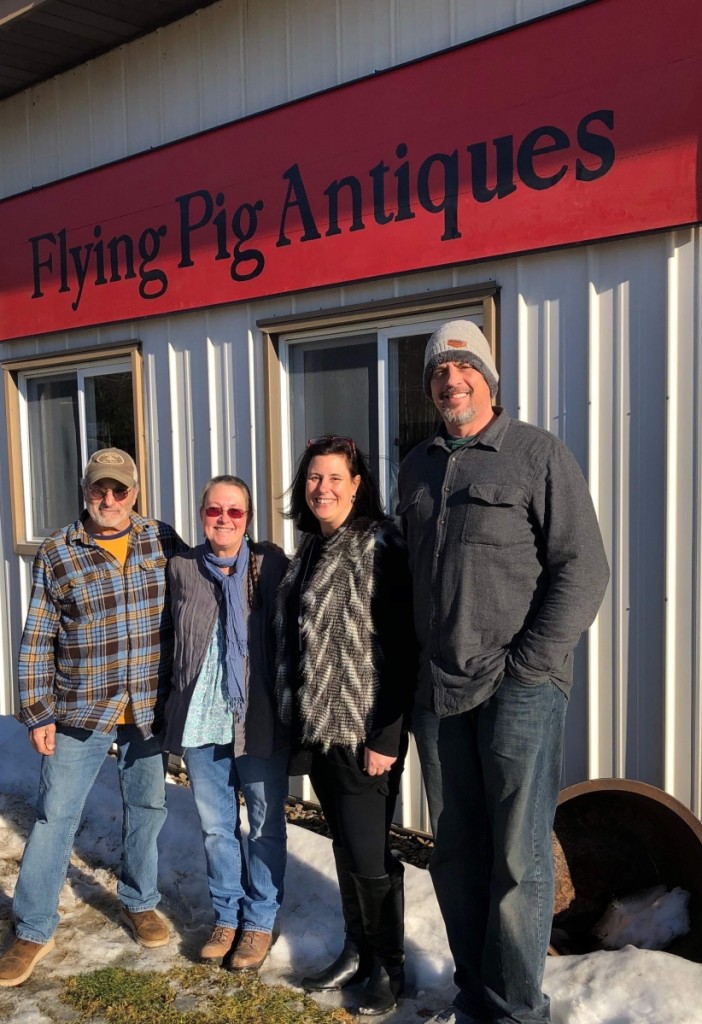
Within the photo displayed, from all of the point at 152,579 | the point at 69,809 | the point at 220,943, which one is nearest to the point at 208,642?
the point at 152,579

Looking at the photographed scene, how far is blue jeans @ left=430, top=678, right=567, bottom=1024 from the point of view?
2500 millimetres

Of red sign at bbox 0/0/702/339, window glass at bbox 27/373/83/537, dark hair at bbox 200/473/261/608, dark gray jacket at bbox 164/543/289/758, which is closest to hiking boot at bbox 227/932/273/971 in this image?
dark gray jacket at bbox 164/543/289/758

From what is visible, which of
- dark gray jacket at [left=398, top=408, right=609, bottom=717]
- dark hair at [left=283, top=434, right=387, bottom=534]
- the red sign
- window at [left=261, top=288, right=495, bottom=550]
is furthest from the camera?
window at [left=261, top=288, right=495, bottom=550]

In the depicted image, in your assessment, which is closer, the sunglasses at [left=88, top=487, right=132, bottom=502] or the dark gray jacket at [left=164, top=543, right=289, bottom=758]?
the dark gray jacket at [left=164, top=543, right=289, bottom=758]

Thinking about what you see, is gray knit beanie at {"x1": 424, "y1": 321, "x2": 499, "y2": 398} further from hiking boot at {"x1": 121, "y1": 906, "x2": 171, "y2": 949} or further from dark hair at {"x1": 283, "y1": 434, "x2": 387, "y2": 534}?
hiking boot at {"x1": 121, "y1": 906, "x2": 171, "y2": 949}

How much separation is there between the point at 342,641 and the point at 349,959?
1.11 metres

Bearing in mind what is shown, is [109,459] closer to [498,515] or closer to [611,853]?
[498,515]

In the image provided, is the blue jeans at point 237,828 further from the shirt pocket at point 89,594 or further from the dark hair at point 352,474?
the dark hair at point 352,474

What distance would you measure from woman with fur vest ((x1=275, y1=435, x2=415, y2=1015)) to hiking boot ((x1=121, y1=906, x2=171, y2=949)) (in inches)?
27.8

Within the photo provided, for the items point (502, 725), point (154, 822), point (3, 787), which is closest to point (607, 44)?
point (502, 725)

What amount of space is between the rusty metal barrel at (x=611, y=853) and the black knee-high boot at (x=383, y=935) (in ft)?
2.11

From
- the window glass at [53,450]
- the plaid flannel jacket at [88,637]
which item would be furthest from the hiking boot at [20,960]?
the window glass at [53,450]

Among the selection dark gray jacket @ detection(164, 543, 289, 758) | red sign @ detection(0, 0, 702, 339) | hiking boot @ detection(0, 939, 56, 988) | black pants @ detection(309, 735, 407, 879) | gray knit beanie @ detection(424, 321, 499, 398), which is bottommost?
hiking boot @ detection(0, 939, 56, 988)

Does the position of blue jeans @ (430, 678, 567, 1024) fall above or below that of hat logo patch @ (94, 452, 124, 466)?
below
